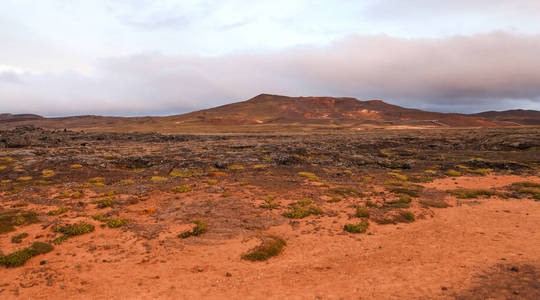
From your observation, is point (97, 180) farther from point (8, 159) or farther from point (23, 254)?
point (8, 159)

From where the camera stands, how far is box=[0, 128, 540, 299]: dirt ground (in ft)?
32.0

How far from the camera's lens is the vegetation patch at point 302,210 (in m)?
17.3

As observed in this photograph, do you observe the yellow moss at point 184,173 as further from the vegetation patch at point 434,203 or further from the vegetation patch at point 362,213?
the vegetation patch at point 434,203

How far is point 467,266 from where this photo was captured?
35.4 feet

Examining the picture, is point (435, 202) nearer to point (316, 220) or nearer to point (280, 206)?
point (316, 220)

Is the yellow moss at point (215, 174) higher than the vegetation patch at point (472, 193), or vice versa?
the yellow moss at point (215, 174)

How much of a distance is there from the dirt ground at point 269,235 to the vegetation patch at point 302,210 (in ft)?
0.26

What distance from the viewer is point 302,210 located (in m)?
18.0

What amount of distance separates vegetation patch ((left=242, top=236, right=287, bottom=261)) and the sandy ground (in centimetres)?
36

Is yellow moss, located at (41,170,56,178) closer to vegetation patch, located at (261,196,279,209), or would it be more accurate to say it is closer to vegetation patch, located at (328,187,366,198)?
vegetation patch, located at (261,196,279,209)

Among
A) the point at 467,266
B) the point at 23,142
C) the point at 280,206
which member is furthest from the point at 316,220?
the point at 23,142

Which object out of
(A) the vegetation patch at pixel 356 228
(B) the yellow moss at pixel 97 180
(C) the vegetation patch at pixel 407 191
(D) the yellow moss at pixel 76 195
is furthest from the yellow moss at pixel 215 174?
(C) the vegetation patch at pixel 407 191

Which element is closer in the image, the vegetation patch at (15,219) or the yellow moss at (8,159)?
the vegetation patch at (15,219)

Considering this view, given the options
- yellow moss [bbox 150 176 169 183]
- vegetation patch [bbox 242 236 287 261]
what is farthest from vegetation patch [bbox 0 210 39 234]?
vegetation patch [bbox 242 236 287 261]
